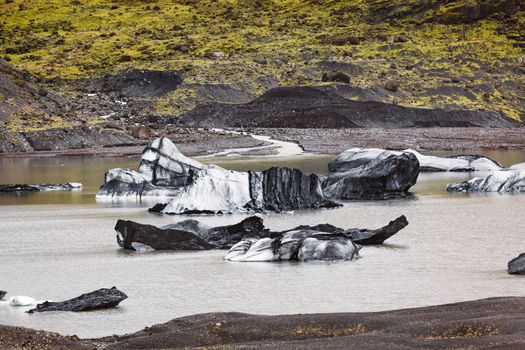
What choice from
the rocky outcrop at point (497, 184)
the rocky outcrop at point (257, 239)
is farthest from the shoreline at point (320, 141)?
the rocky outcrop at point (257, 239)

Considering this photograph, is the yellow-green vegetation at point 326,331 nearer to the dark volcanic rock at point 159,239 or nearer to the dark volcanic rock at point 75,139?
the dark volcanic rock at point 159,239

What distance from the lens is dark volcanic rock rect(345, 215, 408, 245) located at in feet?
94.7

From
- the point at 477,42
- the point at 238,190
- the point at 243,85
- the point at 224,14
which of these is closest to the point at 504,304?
the point at 238,190

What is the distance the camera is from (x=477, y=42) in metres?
147

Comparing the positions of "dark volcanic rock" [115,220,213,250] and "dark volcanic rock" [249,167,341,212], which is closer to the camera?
"dark volcanic rock" [115,220,213,250]

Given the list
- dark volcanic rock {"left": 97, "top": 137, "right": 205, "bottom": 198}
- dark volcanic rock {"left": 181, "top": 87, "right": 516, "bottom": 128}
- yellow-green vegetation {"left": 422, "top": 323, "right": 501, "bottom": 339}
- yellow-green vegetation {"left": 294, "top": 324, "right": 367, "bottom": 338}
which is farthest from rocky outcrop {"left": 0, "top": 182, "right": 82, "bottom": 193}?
dark volcanic rock {"left": 181, "top": 87, "right": 516, "bottom": 128}

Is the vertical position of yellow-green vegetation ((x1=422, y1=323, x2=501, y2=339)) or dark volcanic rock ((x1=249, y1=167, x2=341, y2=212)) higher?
dark volcanic rock ((x1=249, y1=167, x2=341, y2=212))

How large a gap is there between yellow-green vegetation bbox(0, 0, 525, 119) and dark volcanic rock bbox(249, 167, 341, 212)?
250 ft

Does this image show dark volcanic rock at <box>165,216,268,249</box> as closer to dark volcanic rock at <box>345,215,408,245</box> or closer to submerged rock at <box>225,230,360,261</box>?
dark volcanic rock at <box>345,215,408,245</box>

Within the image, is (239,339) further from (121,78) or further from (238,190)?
(121,78)

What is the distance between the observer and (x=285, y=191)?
38.3 m

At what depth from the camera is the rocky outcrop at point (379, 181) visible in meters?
42.7

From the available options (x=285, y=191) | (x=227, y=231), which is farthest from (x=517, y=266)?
(x=285, y=191)

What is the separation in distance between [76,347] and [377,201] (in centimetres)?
2691
